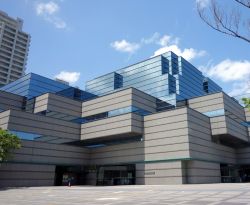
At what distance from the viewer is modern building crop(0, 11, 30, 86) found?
14050 centimetres

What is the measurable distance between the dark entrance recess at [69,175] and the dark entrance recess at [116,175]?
→ 3593mm

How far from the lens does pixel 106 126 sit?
1954 inches

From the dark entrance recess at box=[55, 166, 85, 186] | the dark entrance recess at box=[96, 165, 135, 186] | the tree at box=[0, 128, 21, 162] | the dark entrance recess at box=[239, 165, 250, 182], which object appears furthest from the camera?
the dark entrance recess at box=[239, 165, 250, 182]

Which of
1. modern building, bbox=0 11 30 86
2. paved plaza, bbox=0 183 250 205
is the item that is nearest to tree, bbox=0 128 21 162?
paved plaza, bbox=0 183 250 205

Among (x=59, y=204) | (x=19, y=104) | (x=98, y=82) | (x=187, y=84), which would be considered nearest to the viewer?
(x=59, y=204)

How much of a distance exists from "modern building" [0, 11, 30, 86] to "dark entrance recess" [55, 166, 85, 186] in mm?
100822

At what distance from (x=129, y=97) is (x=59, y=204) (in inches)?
1371

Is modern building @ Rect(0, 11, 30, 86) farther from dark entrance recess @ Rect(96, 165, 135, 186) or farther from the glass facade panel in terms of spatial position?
dark entrance recess @ Rect(96, 165, 135, 186)

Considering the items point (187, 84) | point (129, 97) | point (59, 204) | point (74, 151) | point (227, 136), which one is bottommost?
point (59, 204)

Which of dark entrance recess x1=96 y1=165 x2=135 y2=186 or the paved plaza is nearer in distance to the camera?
the paved plaza

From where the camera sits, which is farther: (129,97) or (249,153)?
(249,153)

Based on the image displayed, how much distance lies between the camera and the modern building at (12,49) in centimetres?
14050

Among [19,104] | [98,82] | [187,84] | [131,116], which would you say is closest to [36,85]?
[19,104]

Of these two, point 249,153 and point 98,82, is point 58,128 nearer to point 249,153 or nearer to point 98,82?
point 249,153
